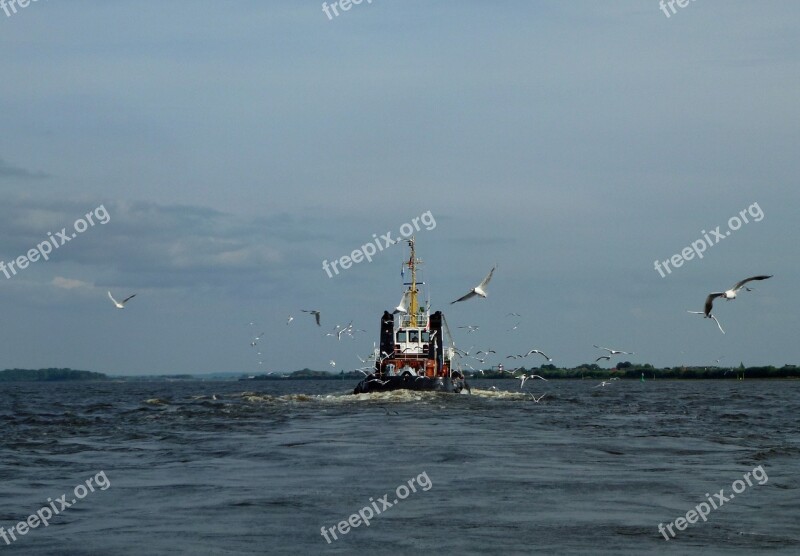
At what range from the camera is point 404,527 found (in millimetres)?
20641

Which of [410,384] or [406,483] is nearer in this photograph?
[406,483]

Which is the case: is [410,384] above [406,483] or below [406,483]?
above

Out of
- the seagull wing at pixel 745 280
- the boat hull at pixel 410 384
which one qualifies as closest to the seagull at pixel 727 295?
the seagull wing at pixel 745 280

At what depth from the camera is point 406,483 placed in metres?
26.5

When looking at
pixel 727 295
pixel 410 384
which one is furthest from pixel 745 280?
pixel 410 384

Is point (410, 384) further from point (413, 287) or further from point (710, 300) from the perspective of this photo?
point (710, 300)

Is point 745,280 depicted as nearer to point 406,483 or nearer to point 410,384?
point 406,483

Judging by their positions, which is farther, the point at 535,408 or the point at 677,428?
the point at 535,408

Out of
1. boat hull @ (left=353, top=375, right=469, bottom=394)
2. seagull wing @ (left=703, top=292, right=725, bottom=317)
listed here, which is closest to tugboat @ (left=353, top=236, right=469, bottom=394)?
boat hull @ (left=353, top=375, right=469, bottom=394)

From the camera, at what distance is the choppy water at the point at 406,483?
63.7 ft

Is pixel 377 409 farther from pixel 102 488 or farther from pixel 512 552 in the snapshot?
pixel 512 552

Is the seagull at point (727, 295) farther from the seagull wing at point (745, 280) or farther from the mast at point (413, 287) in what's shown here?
the mast at point (413, 287)

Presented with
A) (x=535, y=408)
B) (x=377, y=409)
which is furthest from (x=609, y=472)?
(x=535, y=408)

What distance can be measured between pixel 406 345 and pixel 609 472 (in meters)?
40.3
